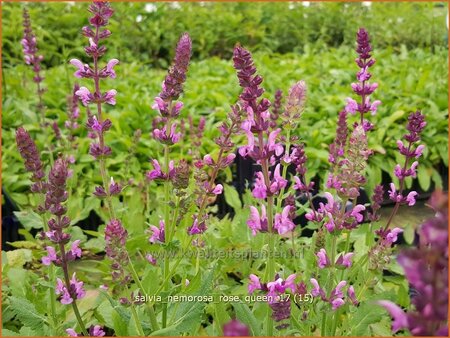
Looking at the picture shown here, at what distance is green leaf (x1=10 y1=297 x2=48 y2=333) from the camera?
1.87 meters

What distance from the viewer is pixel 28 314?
74.1 inches

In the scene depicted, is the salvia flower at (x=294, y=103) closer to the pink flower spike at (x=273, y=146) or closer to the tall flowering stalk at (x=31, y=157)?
the pink flower spike at (x=273, y=146)

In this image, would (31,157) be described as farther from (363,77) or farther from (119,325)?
(363,77)

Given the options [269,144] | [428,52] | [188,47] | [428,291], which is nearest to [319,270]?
[269,144]

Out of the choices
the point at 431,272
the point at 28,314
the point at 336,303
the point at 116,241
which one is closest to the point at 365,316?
the point at 336,303

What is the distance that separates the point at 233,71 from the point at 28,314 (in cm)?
502

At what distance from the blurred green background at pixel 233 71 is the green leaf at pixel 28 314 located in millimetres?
1313

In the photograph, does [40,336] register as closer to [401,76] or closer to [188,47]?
[188,47]

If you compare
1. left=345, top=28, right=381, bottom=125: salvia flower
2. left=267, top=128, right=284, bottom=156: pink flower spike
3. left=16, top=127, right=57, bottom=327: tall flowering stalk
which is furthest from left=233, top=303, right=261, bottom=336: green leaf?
left=345, top=28, right=381, bottom=125: salvia flower

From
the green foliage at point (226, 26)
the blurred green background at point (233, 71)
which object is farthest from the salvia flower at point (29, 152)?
the green foliage at point (226, 26)

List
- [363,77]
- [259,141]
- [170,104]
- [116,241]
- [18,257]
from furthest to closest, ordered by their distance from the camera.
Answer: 1. [18,257]
2. [363,77]
3. [170,104]
4. [116,241]
5. [259,141]

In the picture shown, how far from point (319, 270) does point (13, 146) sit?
307cm

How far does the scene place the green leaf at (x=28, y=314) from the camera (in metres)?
1.87

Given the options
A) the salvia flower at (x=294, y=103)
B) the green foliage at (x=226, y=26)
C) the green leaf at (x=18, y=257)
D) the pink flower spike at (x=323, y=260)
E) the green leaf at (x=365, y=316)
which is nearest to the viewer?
the salvia flower at (x=294, y=103)
